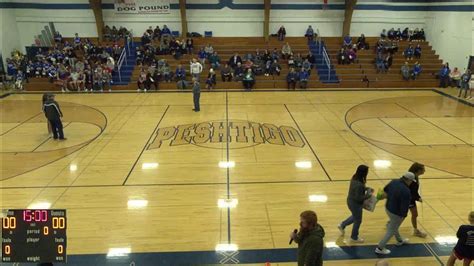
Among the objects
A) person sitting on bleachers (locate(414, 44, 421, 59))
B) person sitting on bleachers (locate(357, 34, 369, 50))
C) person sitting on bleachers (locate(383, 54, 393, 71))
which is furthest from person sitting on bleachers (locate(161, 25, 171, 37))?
person sitting on bleachers (locate(414, 44, 421, 59))

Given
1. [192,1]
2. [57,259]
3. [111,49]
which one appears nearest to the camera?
[57,259]

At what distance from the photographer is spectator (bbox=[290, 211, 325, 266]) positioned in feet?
12.9

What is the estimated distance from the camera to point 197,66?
1748 centimetres

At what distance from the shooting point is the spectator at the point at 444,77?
20328 mm

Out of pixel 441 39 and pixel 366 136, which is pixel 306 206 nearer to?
pixel 366 136

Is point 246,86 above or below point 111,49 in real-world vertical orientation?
below

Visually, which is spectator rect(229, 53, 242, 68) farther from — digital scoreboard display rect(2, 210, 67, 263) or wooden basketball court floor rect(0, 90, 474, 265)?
digital scoreboard display rect(2, 210, 67, 263)

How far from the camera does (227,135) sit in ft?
39.4

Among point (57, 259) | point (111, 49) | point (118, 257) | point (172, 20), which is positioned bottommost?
point (118, 257)

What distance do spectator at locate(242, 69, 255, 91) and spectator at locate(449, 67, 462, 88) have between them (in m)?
10.6

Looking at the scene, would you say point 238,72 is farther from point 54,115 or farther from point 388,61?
point 54,115

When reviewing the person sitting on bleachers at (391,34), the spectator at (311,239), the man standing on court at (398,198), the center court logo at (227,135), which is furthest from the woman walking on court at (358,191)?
the person sitting on bleachers at (391,34)

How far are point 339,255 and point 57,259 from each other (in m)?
3.96

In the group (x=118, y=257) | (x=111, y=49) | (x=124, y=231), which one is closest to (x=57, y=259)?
(x=118, y=257)
